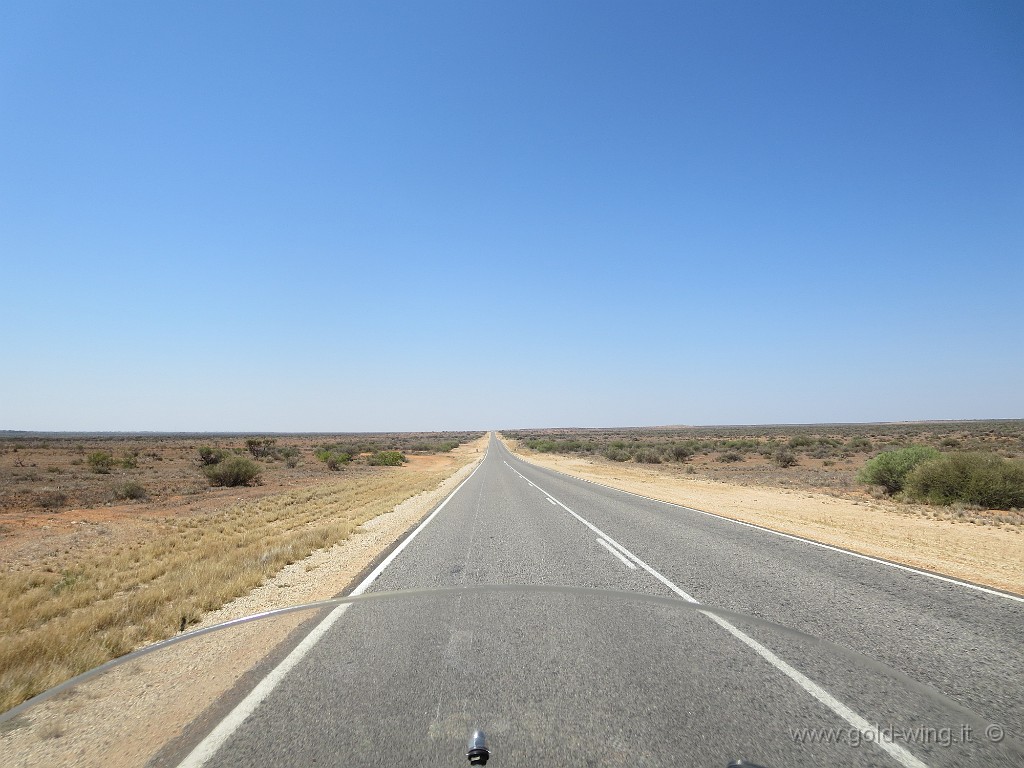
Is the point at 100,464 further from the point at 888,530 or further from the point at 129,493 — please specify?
the point at 888,530

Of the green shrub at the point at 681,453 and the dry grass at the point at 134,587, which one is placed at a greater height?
the dry grass at the point at 134,587

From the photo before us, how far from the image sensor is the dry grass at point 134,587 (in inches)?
197

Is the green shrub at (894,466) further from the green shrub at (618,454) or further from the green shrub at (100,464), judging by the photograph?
the green shrub at (100,464)

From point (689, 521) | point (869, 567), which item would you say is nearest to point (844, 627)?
point (869, 567)

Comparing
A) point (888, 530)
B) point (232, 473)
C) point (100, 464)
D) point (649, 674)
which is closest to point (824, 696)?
point (649, 674)

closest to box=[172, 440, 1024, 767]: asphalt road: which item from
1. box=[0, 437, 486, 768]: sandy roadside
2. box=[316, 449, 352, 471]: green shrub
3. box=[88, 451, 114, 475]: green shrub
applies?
box=[0, 437, 486, 768]: sandy roadside

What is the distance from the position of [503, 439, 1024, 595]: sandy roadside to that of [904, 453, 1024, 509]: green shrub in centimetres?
185

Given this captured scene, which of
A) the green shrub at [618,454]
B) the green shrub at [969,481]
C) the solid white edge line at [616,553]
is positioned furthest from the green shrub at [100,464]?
the green shrub at [969,481]

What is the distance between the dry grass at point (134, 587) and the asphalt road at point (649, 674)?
214 cm

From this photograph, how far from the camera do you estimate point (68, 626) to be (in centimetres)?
592

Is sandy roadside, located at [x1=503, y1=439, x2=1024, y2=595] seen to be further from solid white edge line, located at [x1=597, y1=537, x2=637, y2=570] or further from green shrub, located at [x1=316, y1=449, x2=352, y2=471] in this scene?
green shrub, located at [x1=316, y1=449, x2=352, y2=471]

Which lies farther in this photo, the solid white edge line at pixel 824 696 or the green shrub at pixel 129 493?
the green shrub at pixel 129 493

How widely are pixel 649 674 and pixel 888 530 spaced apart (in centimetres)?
1185

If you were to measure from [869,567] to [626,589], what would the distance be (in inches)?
173
